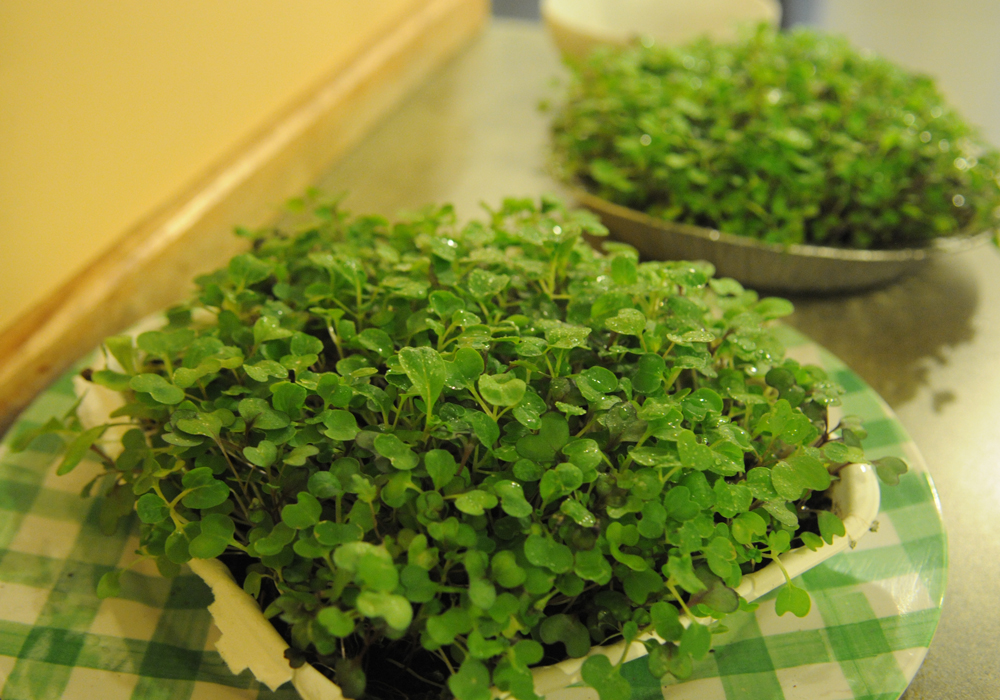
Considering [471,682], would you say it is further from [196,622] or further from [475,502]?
[196,622]

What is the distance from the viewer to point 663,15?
1.69 m

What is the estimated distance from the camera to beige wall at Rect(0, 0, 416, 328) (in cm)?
74

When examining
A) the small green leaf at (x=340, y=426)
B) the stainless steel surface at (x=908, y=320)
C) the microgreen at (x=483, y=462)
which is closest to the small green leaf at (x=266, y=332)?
the microgreen at (x=483, y=462)

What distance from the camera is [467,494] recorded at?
43 centimetres

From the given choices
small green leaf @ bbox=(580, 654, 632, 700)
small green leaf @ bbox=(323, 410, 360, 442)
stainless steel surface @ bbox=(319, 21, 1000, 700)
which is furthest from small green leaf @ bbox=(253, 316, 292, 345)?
stainless steel surface @ bbox=(319, 21, 1000, 700)

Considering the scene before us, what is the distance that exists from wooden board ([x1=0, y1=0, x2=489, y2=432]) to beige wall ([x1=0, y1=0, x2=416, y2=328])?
0.08ft

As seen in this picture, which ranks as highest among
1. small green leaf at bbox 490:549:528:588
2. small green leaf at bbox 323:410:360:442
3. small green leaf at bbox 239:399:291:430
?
small green leaf at bbox 323:410:360:442

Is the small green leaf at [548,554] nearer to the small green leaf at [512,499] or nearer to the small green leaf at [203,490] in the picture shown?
the small green leaf at [512,499]

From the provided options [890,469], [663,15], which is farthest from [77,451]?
[663,15]

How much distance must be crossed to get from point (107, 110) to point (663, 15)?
1.29 m

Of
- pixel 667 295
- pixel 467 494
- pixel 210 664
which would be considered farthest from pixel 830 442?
pixel 210 664

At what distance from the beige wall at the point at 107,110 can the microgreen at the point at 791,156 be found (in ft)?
1.68

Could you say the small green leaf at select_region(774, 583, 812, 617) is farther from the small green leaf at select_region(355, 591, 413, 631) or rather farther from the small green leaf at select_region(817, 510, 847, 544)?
the small green leaf at select_region(355, 591, 413, 631)

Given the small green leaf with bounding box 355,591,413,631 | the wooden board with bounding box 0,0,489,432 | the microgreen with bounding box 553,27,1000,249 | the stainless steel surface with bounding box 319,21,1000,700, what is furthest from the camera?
the microgreen with bounding box 553,27,1000,249
